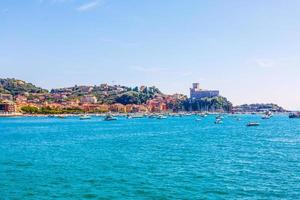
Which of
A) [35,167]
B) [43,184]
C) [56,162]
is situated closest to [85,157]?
[56,162]

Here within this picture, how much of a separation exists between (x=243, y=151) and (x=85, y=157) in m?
17.7

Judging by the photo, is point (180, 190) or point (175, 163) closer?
point (180, 190)

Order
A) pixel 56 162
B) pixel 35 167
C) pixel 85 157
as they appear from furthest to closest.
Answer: pixel 85 157 < pixel 56 162 < pixel 35 167

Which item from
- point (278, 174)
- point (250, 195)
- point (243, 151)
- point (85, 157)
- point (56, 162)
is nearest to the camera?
point (250, 195)

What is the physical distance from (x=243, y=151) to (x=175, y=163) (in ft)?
44.3

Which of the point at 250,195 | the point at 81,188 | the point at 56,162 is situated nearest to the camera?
the point at 250,195

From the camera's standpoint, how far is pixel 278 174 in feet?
105

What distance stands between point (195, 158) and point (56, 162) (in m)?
13.0

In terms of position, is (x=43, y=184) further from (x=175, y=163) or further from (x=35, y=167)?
(x=175, y=163)

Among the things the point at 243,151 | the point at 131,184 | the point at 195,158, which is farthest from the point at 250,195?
the point at 243,151

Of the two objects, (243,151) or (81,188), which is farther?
(243,151)

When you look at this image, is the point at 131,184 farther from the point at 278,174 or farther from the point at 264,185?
the point at 278,174

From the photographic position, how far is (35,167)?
3653 cm

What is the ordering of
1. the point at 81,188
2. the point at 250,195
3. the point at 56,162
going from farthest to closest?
the point at 56,162 → the point at 81,188 → the point at 250,195
